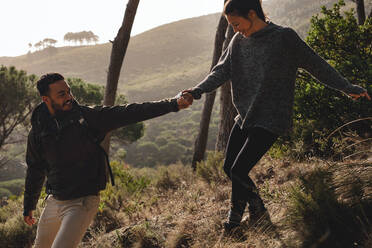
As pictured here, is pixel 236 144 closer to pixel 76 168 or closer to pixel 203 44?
pixel 76 168

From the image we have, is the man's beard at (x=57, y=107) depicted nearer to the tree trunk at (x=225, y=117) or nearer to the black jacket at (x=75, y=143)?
the black jacket at (x=75, y=143)

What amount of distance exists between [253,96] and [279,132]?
356 mm

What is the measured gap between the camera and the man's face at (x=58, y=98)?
2.88m

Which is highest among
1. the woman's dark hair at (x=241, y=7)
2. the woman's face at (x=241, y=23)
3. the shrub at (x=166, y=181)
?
the woman's dark hair at (x=241, y=7)

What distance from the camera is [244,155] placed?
2861mm

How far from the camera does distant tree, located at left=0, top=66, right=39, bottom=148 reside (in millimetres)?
16828

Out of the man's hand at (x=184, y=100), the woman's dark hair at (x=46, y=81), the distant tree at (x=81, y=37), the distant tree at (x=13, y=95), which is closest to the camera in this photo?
the woman's dark hair at (x=46, y=81)

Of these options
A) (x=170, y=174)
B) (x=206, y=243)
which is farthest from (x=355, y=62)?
(x=170, y=174)

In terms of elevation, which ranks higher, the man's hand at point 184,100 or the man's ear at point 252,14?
the man's ear at point 252,14

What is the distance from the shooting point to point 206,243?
129 inches

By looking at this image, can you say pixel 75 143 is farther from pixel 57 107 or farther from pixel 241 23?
pixel 241 23

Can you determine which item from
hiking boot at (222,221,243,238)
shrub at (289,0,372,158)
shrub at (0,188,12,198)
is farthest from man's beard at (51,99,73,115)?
shrub at (0,188,12,198)

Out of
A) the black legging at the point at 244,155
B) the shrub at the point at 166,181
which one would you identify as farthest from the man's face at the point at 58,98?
the shrub at the point at 166,181

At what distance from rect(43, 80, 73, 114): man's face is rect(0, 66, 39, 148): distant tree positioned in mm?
15075
